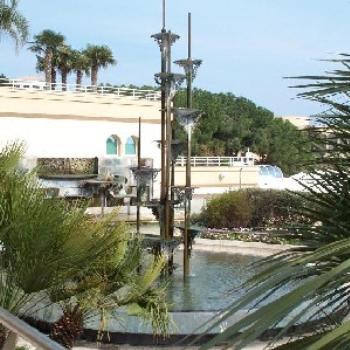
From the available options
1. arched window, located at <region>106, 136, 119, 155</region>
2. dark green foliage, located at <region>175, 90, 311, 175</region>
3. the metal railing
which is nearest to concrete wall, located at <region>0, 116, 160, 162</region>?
arched window, located at <region>106, 136, 119, 155</region>

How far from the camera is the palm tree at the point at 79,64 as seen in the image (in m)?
54.6

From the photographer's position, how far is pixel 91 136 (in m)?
40.3

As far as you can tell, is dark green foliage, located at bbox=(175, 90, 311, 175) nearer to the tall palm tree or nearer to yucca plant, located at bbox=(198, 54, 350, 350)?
the tall palm tree

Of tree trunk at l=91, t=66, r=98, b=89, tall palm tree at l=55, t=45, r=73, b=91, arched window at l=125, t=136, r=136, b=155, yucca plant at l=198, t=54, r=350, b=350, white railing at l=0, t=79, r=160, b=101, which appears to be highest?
tall palm tree at l=55, t=45, r=73, b=91

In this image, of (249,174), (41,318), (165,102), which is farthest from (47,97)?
(41,318)

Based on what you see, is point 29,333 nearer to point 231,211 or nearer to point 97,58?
point 231,211

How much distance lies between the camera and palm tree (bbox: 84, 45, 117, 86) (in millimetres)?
56531

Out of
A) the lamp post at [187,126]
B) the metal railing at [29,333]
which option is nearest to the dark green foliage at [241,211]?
the lamp post at [187,126]

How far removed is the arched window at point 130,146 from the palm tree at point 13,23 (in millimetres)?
18987

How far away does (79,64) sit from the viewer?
54938 mm

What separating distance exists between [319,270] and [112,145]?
4052 cm

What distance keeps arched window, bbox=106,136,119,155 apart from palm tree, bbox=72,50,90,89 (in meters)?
13.7

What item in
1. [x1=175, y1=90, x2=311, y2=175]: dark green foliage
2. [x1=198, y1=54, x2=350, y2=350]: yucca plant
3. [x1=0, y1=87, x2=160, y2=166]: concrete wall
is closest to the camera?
[x1=198, y1=54, x2=350, y2=350]: yucca plant

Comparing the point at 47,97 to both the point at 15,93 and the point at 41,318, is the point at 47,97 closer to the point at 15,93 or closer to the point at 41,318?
the point at 15,93
